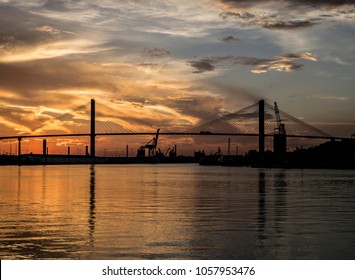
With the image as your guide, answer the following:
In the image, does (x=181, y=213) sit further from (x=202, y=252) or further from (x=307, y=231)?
(x=202, y=252)

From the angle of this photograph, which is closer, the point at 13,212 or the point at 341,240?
the point at 341,240

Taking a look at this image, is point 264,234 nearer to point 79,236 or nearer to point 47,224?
point 79,236

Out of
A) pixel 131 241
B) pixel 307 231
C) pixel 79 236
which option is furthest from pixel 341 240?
pixel 79 236

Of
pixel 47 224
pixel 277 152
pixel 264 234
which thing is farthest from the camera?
pixel 277 152

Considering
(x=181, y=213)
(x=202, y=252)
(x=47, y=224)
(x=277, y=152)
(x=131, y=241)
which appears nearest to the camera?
(x=202, y=252)

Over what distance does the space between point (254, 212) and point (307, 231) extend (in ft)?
20.5
